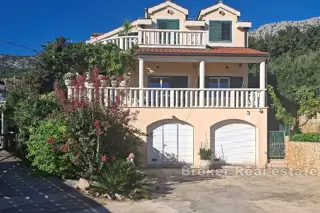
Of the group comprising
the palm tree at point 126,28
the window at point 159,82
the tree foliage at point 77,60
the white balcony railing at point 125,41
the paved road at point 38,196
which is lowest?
the paved road at point 38,196

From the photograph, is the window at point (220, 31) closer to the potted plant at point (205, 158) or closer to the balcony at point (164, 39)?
the balcony at point (164, 39)

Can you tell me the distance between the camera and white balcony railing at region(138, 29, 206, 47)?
18625 mm

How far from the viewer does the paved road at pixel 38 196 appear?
8.34 m

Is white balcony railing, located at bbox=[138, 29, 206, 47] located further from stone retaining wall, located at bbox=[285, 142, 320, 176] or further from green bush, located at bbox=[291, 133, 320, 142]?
stone retaining wall, located at bbox=[285, 142, 320, 176]

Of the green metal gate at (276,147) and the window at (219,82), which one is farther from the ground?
the window at (219,82)

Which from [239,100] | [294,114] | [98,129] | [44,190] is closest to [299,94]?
[294,114]

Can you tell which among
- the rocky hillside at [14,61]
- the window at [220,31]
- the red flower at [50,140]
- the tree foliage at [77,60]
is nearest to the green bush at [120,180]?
the red flower at [50,140]

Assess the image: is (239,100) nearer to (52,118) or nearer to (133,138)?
(133,138)

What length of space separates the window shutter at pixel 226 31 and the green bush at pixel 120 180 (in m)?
13.6

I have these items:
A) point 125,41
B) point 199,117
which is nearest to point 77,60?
point 125,41

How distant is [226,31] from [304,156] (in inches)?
384

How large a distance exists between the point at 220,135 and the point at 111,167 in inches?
314

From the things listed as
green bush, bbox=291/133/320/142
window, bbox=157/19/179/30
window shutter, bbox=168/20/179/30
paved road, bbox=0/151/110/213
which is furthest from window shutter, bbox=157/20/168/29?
paved road, bbox=0/151/110/213

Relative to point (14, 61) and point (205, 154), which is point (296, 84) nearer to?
point (205, 154)
